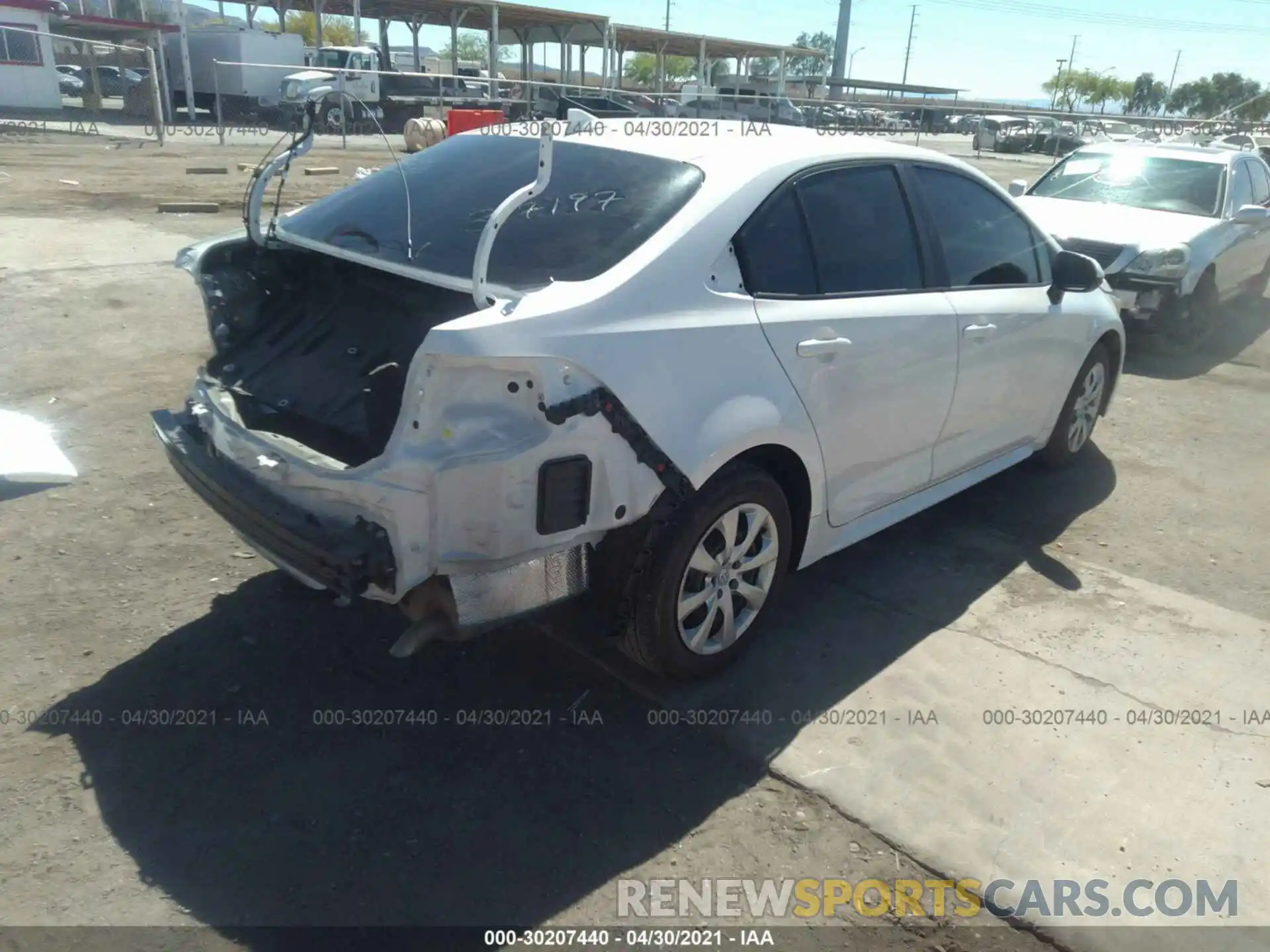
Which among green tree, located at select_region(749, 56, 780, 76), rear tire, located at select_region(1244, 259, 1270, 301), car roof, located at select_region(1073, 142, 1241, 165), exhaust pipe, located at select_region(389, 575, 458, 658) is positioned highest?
green tree, located at select_region(749, 56, 780, 76)

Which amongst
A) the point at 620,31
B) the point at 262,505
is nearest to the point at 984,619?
the point at 262,505

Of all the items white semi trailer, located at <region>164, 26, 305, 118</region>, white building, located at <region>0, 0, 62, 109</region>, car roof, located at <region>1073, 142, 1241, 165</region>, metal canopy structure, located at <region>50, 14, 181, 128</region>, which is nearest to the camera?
car roof, located at <region>1073, 142, 1241, 165</region>

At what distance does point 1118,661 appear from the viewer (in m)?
3.71

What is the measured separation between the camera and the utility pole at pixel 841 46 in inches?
2689

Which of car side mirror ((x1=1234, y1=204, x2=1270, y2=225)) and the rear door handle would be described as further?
car side mirror ((x1=1234, y1=204, x2=1270, y2=225))

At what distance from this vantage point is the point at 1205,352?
8.89 meters

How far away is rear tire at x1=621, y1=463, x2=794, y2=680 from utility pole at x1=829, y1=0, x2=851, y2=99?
68686 mm

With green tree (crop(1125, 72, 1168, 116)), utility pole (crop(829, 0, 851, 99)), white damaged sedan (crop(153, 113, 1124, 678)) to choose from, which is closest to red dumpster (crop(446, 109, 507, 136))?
white damaged sedan (crop(153, 113, 1124, 678))

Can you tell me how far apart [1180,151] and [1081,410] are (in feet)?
19.2

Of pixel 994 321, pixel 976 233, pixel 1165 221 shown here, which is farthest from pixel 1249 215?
pixel 994 321

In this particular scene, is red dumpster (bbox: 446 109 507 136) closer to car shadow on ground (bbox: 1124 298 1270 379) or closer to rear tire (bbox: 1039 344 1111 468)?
car shadow on ground (bbox: 1124 298 1270 379)

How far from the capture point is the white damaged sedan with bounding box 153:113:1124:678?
8.60 feet

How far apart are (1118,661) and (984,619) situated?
51 centimetres

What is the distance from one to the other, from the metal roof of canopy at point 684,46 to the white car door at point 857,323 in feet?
161
